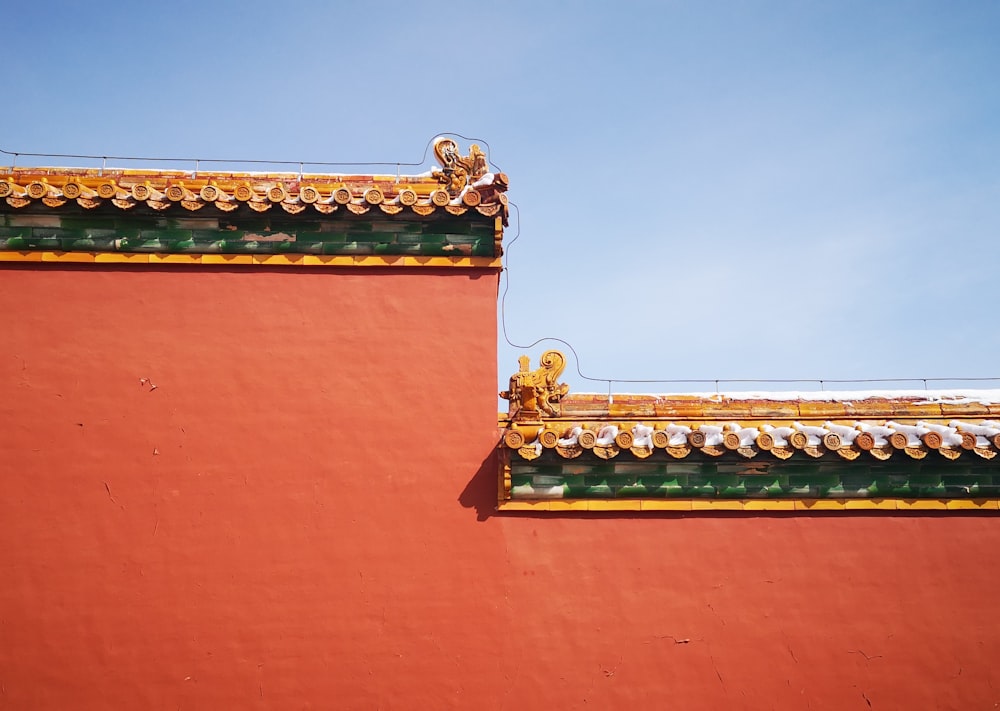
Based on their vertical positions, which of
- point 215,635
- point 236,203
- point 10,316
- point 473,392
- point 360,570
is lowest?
point 215,635

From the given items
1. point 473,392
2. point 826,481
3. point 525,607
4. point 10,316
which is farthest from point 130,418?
point 826,481

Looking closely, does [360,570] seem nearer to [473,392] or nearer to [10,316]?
[473,392]

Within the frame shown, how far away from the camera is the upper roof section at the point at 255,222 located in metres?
6.23

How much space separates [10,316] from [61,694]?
2609 mm

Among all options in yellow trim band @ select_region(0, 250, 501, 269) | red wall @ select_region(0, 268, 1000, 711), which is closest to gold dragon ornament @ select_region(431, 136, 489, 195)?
yellow trim band @ select_region(0, 250, 501, 269)

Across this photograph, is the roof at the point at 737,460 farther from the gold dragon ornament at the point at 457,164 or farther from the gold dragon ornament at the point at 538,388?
the gold dragon ornament at the point at 457,164

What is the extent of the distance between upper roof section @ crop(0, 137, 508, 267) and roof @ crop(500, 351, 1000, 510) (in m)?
1.23

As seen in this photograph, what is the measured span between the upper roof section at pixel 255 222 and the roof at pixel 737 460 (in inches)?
48.3

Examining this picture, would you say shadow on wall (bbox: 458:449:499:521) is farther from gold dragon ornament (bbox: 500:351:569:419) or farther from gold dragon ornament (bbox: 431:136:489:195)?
gold dragon ornament (bbox: 431:136:489:195)

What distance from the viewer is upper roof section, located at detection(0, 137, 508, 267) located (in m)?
6.23

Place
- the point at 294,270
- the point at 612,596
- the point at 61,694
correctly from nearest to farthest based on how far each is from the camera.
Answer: the point at 61,694 < the point at 612,596 < the point at 294,270

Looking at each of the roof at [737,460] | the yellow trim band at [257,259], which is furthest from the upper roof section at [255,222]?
the roof at [737,460]

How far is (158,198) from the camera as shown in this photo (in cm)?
625

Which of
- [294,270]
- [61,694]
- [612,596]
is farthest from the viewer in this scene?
[294,270]
